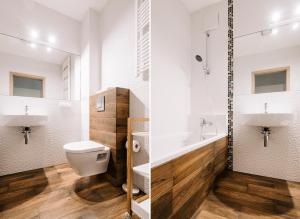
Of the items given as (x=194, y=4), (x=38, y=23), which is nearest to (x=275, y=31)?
(x=194, y=4)

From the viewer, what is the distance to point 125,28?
1.74 m

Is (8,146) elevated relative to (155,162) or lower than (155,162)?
lower

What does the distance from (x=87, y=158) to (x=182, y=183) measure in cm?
102

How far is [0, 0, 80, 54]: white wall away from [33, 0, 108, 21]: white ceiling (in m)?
0.08

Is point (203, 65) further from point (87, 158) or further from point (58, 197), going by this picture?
point (58, 197)

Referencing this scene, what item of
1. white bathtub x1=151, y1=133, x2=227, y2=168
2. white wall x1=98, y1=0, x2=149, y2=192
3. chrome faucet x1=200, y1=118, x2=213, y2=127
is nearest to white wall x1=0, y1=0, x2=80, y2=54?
white wall x1=98, y1=0, x2=149, y2=192

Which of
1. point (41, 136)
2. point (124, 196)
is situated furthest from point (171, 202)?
point (41, 136)

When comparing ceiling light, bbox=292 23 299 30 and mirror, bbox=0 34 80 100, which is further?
mirror, bbox=0 34 80 100

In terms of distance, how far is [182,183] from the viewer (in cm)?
84

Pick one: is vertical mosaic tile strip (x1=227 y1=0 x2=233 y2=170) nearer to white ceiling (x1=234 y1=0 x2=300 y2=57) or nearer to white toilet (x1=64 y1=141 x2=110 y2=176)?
white ceiling (x1=234 y1=0 x2=300 y2=57)

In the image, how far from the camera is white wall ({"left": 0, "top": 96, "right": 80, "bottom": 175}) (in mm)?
1878

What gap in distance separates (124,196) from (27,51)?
2395 mm

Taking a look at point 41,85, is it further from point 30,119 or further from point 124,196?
point 124,196

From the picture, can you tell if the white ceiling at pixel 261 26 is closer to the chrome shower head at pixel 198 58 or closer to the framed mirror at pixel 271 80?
the framed mirror at pixel 271 80
